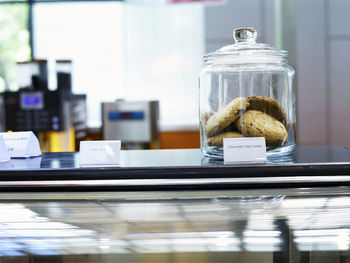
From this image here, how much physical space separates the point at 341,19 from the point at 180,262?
327cm

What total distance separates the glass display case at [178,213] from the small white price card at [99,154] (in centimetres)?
3

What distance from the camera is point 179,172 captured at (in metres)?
0.78

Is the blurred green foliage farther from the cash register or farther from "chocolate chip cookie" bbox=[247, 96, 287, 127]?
"chocolate chip cookie" bbox=[247, 96, 287, 127]

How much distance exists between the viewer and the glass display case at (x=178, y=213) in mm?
750

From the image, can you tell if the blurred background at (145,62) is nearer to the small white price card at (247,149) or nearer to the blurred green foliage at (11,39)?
the blurred green foliage at (11,39)

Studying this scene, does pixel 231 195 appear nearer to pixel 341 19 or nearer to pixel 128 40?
pixel 341 19

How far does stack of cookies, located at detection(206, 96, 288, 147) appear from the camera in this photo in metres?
0.83

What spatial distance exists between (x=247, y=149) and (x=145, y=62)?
346 cm

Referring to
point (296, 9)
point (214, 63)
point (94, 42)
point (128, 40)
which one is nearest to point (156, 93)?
point (128, 40)

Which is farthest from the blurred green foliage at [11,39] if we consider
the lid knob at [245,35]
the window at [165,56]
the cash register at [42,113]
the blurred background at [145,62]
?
the lid knob at [245,35]

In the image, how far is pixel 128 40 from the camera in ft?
13.7

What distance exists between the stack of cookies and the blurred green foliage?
4.10 meters

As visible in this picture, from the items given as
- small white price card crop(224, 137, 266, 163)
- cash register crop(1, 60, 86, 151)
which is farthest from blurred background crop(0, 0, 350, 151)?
small white price card crop(224, 137, 266, 163)

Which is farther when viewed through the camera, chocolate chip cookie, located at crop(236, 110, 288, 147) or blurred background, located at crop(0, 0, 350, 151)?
blurred background, located at crop(0, 0, 350, 151)
